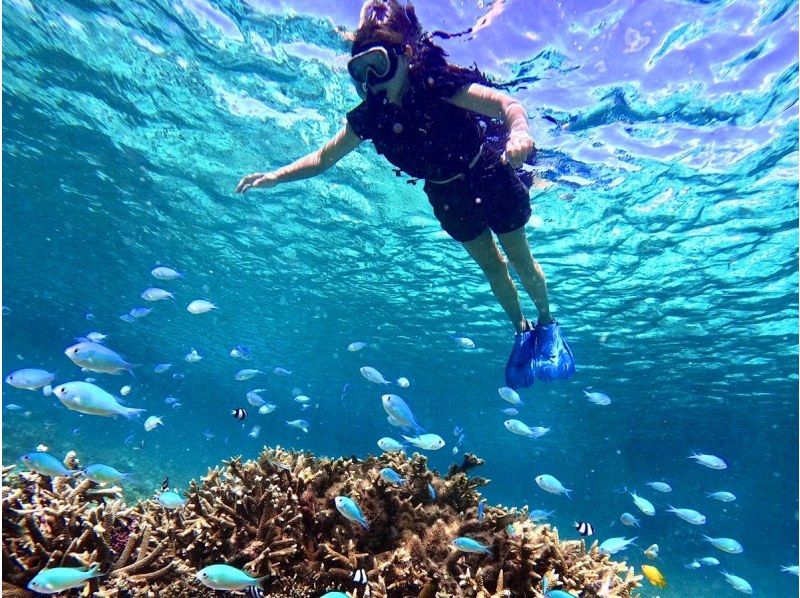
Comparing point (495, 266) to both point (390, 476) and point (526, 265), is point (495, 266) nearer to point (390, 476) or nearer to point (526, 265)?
point (526, 265)

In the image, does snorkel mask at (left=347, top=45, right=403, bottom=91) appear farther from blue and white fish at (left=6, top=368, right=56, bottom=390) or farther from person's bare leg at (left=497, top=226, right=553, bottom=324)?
blue and white fish at (left=6, top=368, right=56, bottom=390)

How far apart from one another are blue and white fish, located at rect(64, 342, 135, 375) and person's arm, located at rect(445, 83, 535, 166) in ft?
18.3

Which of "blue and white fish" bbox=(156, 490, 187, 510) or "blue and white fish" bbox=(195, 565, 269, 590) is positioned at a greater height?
"blue and white fish" bbox=(156, 490, 187, 510)

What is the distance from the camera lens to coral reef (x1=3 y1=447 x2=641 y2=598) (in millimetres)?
3820

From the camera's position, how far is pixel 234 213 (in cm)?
2027

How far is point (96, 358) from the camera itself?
5727 mm

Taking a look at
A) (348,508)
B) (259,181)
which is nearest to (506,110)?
(259,181)

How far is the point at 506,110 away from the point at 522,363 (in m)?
3.99

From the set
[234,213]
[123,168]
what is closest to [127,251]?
[123,168]

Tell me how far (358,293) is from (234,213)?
8954 millimetres

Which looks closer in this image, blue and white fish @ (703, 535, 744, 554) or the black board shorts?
the black board shorts

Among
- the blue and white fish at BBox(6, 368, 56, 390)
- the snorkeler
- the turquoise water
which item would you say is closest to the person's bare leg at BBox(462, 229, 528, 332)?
the snorkeler

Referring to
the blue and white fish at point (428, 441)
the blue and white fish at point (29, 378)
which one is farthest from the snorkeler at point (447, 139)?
the blue and white fish at point (29, 378)

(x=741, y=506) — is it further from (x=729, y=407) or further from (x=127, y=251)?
(x=127, y=251)
